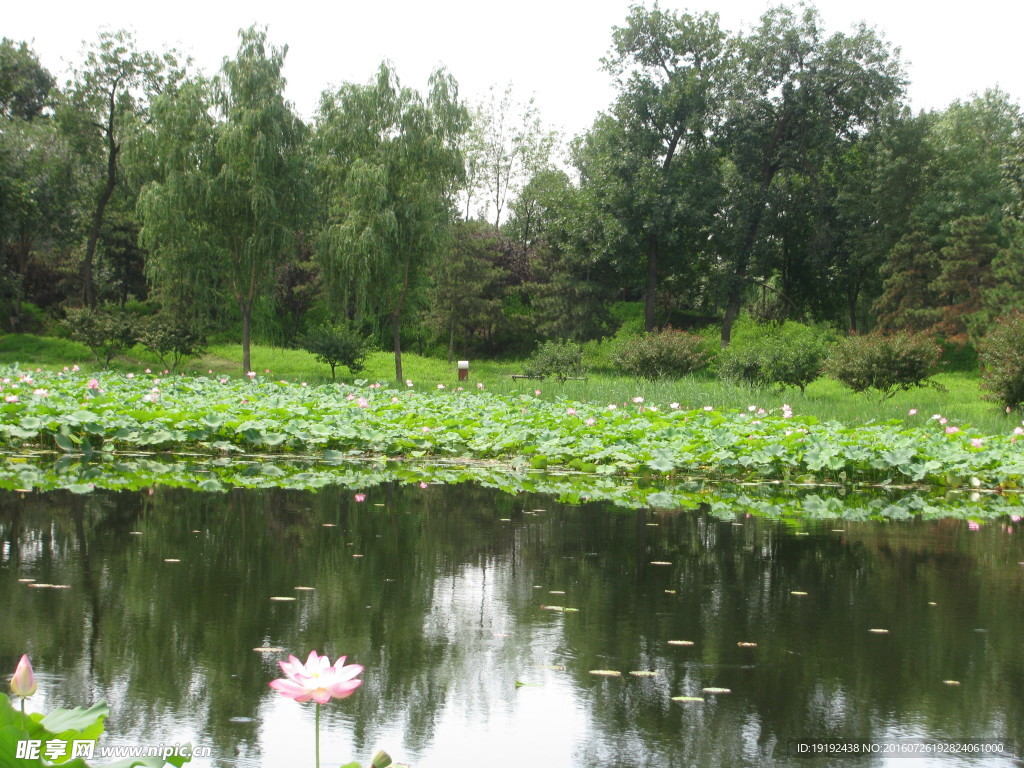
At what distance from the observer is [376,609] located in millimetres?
3725

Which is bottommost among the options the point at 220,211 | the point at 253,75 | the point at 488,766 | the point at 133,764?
the point at 488,766

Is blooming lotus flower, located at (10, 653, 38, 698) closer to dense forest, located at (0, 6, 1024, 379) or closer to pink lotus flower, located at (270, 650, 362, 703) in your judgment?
pink lotus flower, located at (270, 650, 362, 703)

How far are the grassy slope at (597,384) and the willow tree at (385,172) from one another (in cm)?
292

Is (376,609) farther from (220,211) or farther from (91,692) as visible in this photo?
(220,211)

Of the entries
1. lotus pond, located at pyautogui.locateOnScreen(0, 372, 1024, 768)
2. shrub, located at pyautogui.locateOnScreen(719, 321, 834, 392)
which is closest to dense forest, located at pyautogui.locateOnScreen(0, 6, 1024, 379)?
shrub, located at pyautogui.locateOnScreen(719, 321, 834, 392)

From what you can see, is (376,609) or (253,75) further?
(253,75)

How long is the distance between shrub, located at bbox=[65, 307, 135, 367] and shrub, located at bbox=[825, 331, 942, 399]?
1751 centimetres

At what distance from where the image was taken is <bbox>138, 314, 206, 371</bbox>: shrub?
24.2 metres

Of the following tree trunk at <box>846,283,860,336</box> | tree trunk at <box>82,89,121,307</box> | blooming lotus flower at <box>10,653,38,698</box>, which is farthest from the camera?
tree trunk at <box>846,283,860,336</box>

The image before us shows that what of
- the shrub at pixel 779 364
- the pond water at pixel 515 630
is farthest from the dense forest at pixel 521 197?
the pond water at pixel 515 630

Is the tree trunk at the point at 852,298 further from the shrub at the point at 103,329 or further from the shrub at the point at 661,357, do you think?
the shrub at the point at 103,329

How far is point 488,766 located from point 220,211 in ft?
74.7

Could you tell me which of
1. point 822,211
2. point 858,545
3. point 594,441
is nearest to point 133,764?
point 858,545

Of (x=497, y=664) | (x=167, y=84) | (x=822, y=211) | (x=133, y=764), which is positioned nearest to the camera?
(x=133, y=764)
